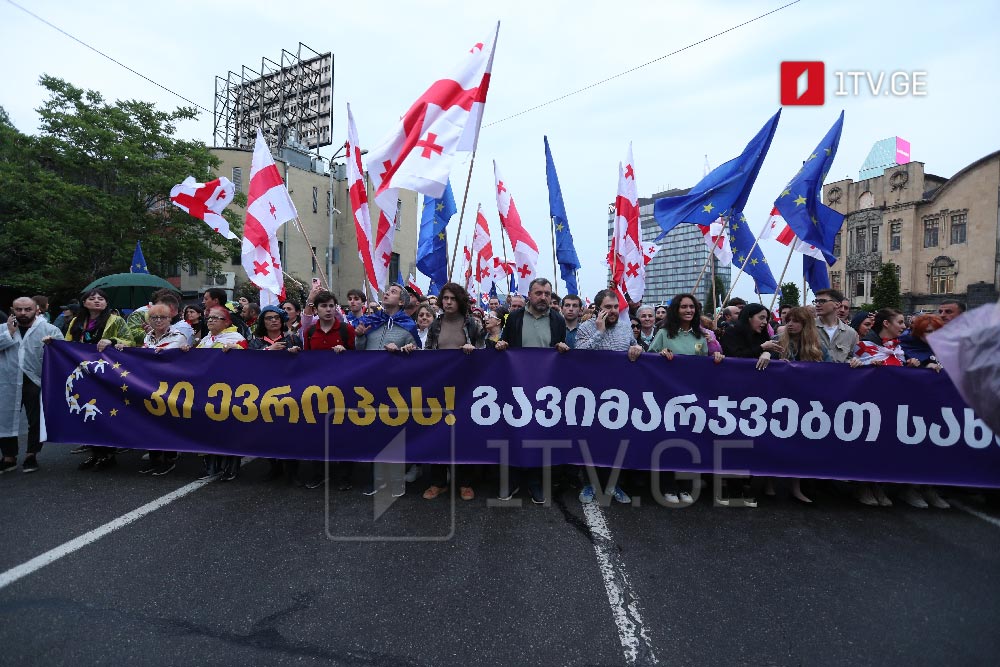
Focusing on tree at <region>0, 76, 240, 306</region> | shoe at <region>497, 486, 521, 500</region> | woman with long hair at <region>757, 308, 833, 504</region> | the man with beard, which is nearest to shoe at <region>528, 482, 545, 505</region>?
shoe at <region>497, 486, 521, 500</region>

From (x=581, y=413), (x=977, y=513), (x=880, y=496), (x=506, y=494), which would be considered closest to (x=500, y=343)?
(x=581, y=413)

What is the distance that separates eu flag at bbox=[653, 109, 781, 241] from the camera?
661cm

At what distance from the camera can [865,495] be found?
4.57 m

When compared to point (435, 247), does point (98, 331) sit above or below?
below

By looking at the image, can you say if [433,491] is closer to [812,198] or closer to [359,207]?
[359,207]

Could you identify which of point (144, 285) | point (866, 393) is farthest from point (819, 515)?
point (144, 285)

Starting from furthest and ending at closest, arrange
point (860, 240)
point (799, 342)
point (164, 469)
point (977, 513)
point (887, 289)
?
point (860, 240), point (887, 289), point (164, 469), point (799, 342), point (977, 513)

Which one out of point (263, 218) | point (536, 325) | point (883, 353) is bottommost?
point (883, 353)

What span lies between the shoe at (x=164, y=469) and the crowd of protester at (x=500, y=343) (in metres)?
0.01

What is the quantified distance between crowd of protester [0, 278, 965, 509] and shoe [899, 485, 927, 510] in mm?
12

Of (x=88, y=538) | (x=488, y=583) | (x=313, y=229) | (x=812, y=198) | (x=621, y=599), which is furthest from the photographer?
(x=313, y=229)

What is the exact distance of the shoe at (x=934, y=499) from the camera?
4508mm

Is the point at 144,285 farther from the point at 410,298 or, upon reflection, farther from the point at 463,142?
the point at 463,142

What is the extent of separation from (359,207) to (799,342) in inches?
185
